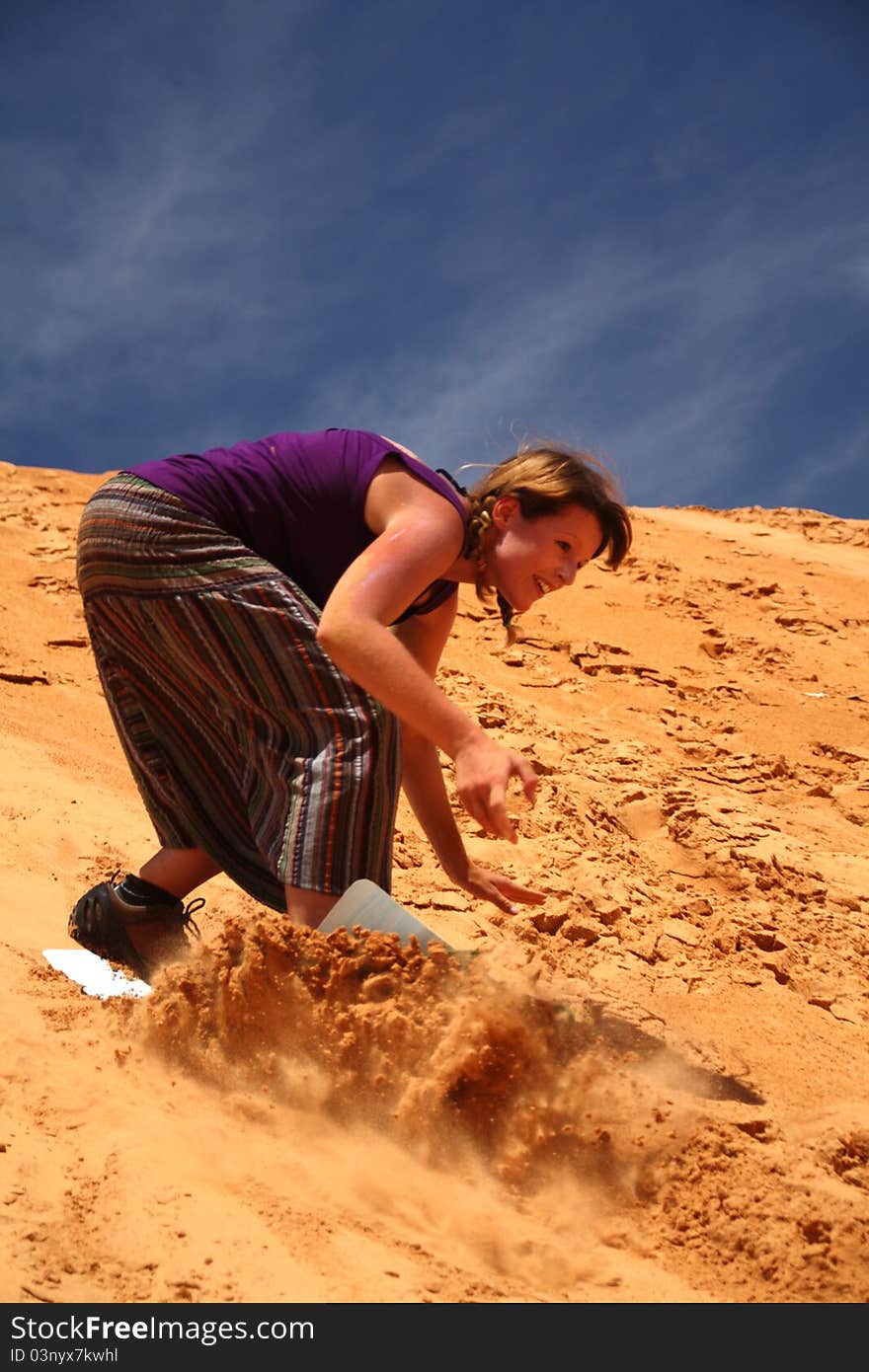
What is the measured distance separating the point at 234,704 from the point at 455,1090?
68 cm

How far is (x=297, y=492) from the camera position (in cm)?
196

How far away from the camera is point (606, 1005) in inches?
94.2

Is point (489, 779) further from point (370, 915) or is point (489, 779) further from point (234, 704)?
point (234, 704)

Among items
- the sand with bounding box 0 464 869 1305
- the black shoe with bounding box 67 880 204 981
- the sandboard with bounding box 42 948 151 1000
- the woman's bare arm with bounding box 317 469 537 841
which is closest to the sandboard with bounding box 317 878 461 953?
the sand with bounding box 0 464 869 1305

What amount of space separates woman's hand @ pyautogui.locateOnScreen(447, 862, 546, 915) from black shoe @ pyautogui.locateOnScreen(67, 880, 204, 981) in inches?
21.0

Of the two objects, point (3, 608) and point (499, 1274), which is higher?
point (3, 608)

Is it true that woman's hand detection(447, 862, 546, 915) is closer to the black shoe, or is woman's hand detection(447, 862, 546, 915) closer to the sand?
the sand

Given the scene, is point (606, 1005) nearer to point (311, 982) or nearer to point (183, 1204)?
point (311, 982)

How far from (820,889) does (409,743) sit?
1.69m

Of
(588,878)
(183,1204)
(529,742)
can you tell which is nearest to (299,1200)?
(183,1204)

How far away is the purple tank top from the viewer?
1.92m

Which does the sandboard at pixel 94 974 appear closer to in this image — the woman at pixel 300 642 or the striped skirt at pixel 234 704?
the woman at pixel 300 642

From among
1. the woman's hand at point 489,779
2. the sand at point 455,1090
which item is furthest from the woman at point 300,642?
the sand at point 455,1090
